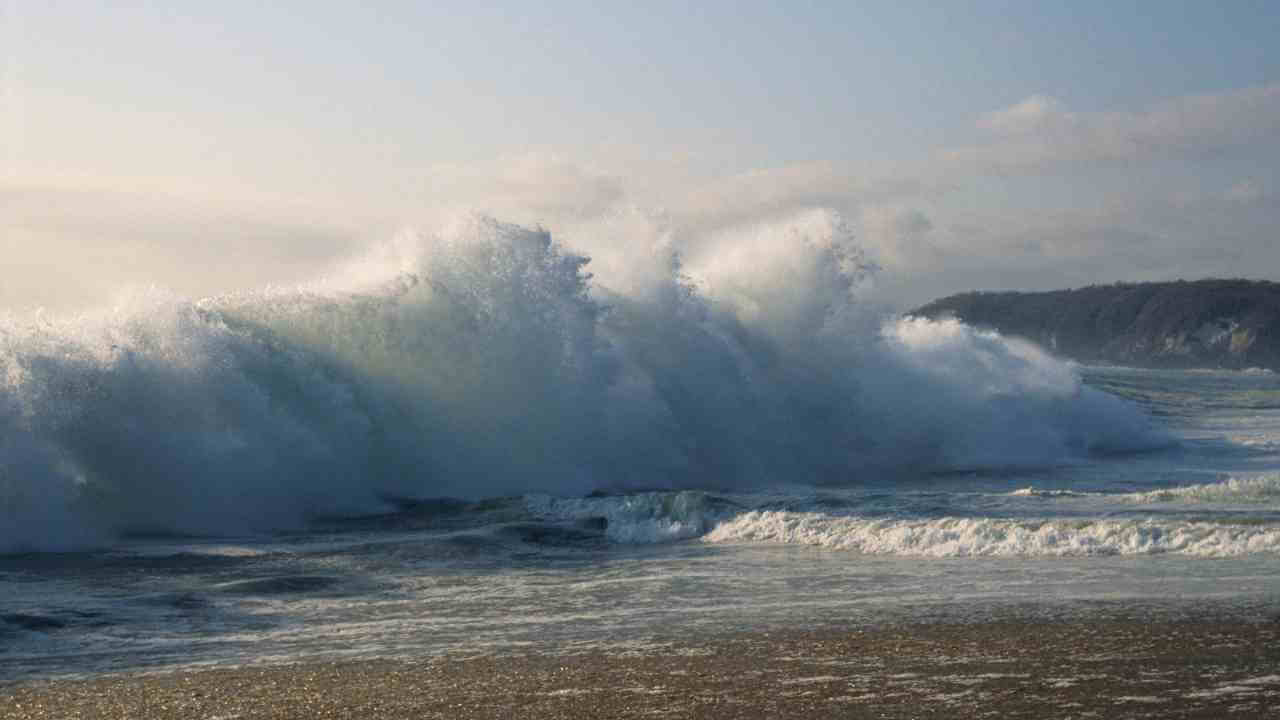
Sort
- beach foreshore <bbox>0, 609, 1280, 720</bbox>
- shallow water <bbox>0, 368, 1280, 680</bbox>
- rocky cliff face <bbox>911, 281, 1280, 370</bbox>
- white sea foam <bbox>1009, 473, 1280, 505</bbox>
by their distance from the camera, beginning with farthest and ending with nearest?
rocky cliff face <bbox>911, 281, 1280, 370</bbox> < white sea foam <bbox>1009, 473, 1280, 505</bbox> < shallow water <bbox>0, 368, 1280, 680</bbox> < beach foreshore <bbox>0, 609, 1280, 720</bbox>

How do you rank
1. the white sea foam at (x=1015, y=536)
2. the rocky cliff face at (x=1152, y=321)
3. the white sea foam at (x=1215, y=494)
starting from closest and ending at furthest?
the white sea foam at (x=1015, y=536)
the white sea foam at (x=1215, y=494)
the rocky cliff face at (x=1152, y=321)

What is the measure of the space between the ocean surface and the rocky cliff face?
92942 millimetres

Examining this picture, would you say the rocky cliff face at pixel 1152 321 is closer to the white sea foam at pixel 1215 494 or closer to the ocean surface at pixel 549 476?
the ocean surface at pixel 549 476

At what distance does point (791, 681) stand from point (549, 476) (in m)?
12.7

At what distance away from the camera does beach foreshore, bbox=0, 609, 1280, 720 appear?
21.1 ft

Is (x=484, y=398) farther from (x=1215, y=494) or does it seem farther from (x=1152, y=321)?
(x=1152, y=321)

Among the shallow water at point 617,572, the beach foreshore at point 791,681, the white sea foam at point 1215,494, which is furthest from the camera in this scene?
the white sea foam at point 1215,494

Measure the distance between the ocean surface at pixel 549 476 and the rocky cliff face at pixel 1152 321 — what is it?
3659 inches

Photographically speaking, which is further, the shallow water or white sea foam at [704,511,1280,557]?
white sea foam at [704,511,1280,557]

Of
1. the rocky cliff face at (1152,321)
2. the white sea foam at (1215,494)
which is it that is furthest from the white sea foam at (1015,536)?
the rocky cliff face at (1152,321)

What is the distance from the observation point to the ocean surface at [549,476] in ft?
31.7

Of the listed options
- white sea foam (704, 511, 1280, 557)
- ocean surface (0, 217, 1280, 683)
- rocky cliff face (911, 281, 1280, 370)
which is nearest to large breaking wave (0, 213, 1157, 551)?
ocean surface (0, 217, 1280, 683)

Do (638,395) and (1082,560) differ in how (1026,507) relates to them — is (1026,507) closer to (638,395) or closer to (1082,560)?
(1082,560)

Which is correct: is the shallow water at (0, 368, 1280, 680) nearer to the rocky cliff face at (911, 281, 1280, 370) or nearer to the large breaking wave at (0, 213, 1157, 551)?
the large breaking wave at (0, 213, 1157, 551)
